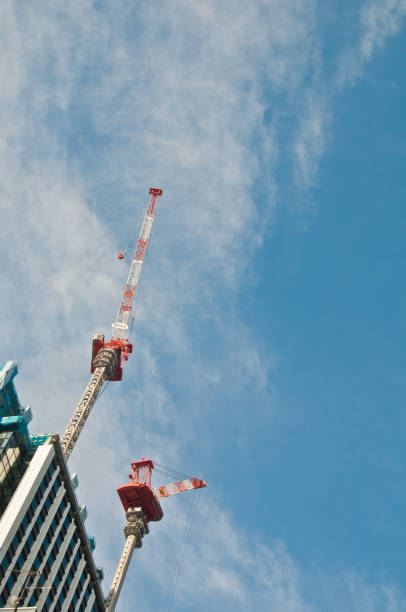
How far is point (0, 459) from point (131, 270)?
285 feet

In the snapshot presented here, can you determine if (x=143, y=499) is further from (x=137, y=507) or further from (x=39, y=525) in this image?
(x=39, y=525)

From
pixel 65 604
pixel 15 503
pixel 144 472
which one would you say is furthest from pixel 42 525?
pixel 144 472

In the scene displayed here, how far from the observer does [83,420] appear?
12738cm

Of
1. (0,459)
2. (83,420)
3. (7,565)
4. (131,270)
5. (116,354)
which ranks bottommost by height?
(7,565)

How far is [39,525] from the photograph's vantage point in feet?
269

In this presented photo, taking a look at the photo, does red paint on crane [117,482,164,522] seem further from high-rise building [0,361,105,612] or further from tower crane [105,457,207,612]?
high-rise building [0,361,105,612]

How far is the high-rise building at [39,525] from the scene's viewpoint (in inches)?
2928

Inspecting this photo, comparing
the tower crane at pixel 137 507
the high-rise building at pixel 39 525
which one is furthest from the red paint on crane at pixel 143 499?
the high-rise building at pixel 39 525

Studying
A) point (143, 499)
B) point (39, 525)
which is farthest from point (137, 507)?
point (39, 525)

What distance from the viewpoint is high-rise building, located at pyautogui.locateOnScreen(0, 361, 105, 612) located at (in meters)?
74.4

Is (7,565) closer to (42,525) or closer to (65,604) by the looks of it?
(42,525)

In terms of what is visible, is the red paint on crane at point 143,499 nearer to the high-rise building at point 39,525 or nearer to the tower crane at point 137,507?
the tower crane at point 137,507

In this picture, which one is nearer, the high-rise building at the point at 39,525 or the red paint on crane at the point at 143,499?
the high-rise building at the point at 39,525

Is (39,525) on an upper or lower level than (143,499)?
Result: lower
